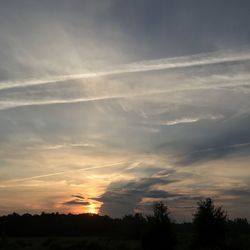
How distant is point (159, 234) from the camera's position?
163ft

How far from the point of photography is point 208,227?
54.1 metres

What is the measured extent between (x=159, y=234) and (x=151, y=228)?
118cm

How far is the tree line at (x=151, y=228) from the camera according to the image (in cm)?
4972

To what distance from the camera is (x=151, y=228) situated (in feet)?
166

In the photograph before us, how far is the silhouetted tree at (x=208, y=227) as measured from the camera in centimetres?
5231

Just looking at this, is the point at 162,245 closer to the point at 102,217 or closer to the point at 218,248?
the point at 218,248

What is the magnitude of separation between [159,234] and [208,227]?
7366 millimetres

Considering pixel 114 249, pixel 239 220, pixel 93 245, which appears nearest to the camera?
pixel 114 249

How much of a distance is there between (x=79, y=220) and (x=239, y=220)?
4506cm

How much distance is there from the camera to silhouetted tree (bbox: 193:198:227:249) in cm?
5231

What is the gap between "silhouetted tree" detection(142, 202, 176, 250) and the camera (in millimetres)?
48806

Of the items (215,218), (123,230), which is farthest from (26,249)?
(123,230)

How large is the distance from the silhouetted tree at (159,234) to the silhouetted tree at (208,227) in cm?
452

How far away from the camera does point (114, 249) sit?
59844 millimetres
